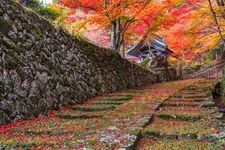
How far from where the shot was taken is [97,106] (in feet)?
31.4

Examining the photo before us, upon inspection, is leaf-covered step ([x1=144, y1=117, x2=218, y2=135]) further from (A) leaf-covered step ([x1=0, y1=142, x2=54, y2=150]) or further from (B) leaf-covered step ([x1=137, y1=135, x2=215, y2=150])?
(A) leaf-covered step ([x1=0, y1=142, x2=54, y2=150])

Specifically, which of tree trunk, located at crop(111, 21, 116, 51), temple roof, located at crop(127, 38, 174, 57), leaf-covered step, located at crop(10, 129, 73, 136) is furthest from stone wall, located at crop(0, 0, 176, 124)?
temple roof, located at crop(127, 38, 174, 57)

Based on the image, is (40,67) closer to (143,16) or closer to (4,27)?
(4,27)

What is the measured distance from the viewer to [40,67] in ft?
30.4

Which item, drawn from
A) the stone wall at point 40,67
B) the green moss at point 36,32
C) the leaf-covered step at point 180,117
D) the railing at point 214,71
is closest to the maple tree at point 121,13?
the stone wall at point 40,67

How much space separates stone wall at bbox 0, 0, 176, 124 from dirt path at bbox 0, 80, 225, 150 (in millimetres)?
531

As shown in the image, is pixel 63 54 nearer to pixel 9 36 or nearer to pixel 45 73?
pixel 45 73

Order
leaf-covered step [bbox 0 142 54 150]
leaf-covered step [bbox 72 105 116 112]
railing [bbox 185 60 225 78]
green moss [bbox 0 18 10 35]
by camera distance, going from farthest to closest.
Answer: railing [bbox 185 60 225 78] < leaf-covered step [bbox 72 105 116 112] < green moss [bbox 0 18 10 35] < leaf-covered step [bbox 0 142 54 150]

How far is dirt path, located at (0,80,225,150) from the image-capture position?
5316mm

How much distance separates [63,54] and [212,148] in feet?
24.1

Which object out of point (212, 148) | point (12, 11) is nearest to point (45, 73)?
point (12, 11)

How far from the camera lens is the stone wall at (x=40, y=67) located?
761 cm

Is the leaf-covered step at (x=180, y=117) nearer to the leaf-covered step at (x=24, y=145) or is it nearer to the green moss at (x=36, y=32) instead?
the leaf-covered step at (x=24, y=145)

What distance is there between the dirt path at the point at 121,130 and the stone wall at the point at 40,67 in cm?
53
